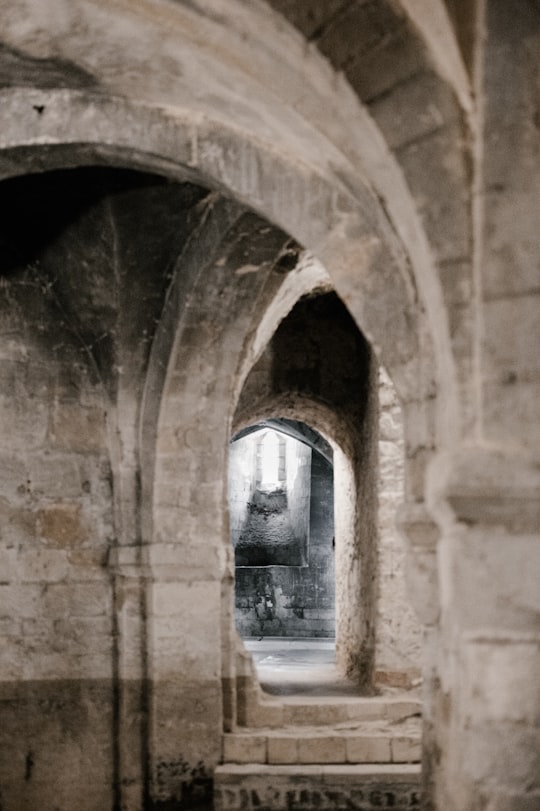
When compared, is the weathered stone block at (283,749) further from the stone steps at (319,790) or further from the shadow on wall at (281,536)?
the shadow on wall at (281,536)

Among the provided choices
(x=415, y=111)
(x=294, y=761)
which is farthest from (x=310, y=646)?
(x=415, y=111)

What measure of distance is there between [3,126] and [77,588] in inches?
130

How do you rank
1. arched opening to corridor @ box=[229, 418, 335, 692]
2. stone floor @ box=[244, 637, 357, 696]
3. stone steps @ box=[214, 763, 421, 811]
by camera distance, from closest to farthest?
stone steps @ box=[214, 763, 421, 811]
stone floor @ box=[244, 637, 357, 696]
arched opening to corridor @ box=[229, 418, 335, 692]

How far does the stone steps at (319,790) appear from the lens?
17.4 feet

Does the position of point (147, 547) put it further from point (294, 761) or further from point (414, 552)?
point (414, 552)

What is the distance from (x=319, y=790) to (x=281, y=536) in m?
8.85

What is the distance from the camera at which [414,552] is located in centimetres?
269

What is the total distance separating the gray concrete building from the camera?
220cm

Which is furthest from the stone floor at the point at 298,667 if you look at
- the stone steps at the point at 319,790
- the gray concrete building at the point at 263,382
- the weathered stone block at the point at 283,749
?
the stone steps at the point at 319,790

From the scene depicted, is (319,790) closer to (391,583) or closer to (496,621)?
(391,583)

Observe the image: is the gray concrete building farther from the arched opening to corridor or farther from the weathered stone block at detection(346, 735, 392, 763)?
the arched opening to corridor

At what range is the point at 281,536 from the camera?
14164 mm

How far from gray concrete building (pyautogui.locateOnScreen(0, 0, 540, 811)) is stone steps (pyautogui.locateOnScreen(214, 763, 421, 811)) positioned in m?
0.01

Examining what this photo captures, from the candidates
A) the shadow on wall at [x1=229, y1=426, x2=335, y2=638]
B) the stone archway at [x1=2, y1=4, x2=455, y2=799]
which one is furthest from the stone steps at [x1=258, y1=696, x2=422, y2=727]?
the shadow on wall at [x1=229, y1=426, x2=335, y2=638]
